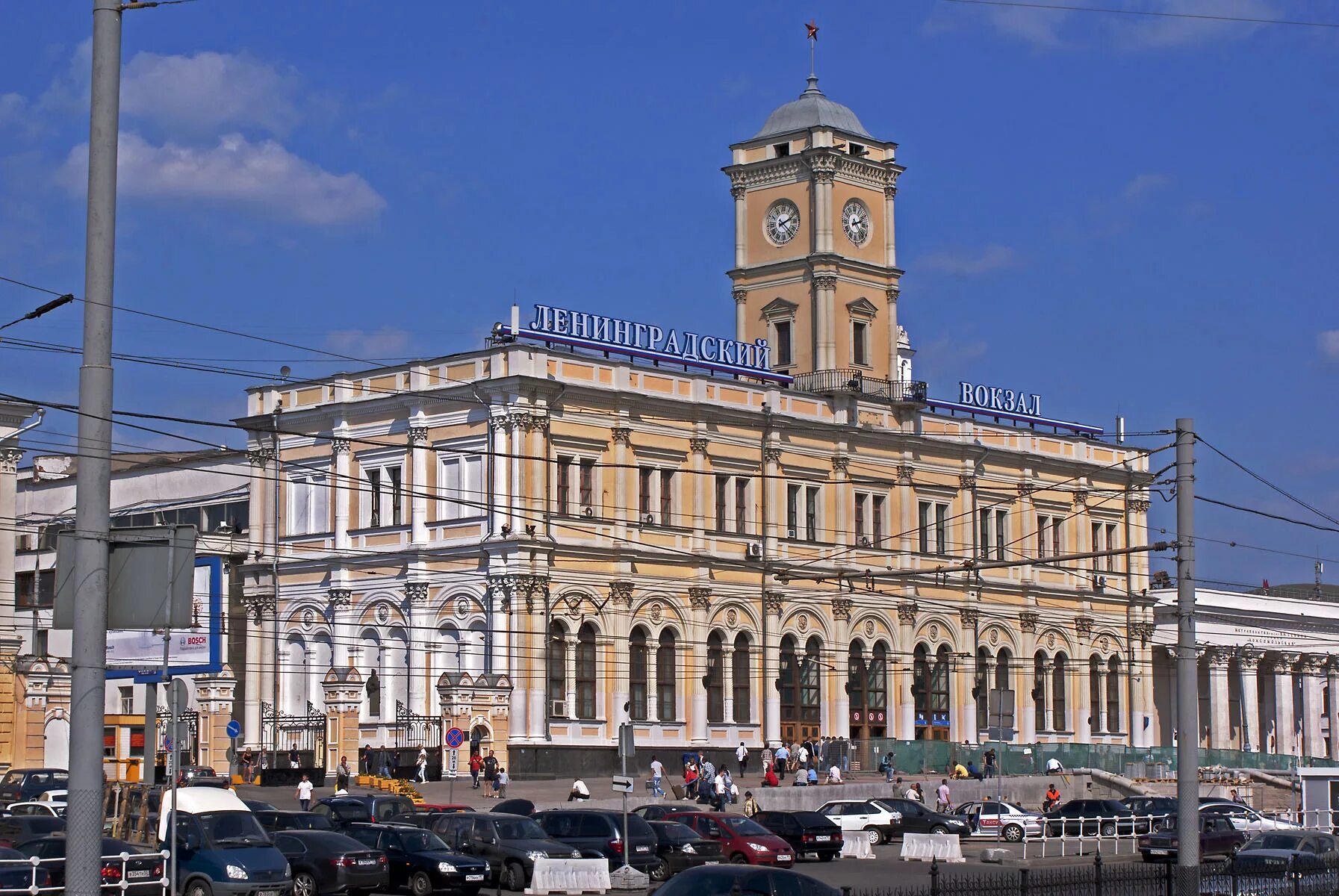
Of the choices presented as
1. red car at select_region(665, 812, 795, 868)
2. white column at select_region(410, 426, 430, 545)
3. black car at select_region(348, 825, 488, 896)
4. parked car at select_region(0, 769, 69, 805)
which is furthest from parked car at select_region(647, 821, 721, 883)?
white column at select_region(410, 426, 430, 545)

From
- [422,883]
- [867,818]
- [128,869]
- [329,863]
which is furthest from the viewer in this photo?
[867,818]

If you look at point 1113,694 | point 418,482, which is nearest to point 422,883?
point 418,482

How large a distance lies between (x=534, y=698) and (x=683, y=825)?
82.6 ft

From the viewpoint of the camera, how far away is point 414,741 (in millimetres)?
68500

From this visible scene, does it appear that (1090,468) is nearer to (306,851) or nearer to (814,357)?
(814,357)

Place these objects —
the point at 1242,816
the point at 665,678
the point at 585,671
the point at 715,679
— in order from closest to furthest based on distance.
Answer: the point at 1242,816, the point at 585,671, the point at 665,678, the point at 715,679

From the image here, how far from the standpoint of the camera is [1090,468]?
90.4 metres

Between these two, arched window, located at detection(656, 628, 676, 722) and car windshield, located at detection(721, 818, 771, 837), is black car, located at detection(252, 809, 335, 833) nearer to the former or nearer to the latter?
car windshield, located at detection(721, 818, 771, 837)

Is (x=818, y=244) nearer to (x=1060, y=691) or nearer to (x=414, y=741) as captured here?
(x=1060, y=691)

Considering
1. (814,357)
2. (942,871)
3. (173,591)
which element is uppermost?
(814,357)

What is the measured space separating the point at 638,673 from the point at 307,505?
47.4 ft

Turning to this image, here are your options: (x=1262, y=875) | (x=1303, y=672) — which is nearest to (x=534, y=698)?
(x=1262, y=875)

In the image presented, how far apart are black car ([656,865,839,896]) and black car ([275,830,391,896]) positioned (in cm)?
1223

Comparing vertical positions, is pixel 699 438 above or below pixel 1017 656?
above
